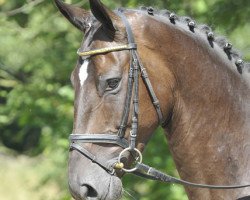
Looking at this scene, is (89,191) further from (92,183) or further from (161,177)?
(161,177)

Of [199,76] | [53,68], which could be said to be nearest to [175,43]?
[199,76]

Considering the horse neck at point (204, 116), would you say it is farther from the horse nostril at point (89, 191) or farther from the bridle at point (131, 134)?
the horse nostril at point (89, 191)

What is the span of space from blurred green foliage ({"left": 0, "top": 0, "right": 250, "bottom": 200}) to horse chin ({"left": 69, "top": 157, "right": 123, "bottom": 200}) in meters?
2.80

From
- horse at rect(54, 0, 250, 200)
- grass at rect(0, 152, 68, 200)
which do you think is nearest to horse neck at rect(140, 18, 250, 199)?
horse at rect(54, 0, 250, 200)

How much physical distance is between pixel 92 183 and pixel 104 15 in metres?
0.85

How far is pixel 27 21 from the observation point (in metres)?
7.23

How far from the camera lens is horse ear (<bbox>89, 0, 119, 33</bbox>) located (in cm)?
337

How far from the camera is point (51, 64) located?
22.0 feet

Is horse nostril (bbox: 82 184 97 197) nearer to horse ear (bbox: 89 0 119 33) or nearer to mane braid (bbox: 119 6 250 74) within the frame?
horse ear (bbox: 89 0 119 33)

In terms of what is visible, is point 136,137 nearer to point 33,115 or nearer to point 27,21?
point 33,115

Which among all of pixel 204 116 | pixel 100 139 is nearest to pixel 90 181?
pixel 100 139

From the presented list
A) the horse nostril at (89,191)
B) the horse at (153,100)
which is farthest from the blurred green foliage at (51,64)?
the horse nostril at (89,191)

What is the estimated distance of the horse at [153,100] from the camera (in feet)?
11.0

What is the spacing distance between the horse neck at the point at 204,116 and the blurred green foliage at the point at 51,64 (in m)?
2.55
